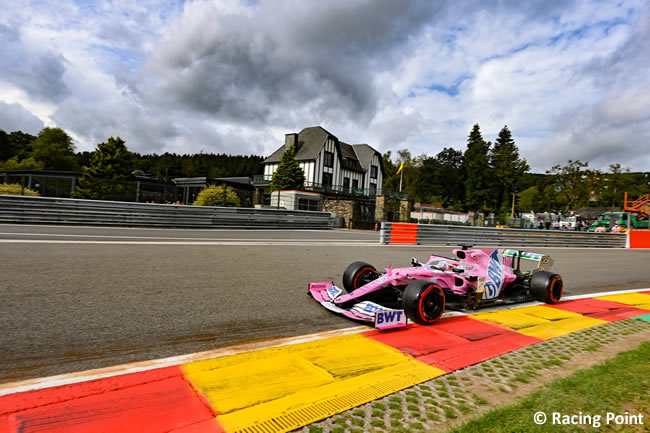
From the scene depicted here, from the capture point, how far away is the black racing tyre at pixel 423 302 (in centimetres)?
443

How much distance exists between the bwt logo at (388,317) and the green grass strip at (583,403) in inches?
64.8

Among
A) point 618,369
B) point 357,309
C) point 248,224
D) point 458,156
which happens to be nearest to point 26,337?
point 357,309

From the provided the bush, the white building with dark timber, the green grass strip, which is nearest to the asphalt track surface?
the green grass strip

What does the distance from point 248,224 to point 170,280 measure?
14928 millimetres

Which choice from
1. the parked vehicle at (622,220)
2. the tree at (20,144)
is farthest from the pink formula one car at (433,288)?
the tree at (20,144)

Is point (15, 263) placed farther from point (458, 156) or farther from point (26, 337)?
point (458, 156)

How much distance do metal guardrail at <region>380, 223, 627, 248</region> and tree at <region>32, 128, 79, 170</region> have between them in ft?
237

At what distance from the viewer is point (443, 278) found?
5254mm

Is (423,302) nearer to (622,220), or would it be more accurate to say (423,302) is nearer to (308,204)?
(308,204)

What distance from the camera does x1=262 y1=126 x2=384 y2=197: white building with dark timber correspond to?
43.7 meters

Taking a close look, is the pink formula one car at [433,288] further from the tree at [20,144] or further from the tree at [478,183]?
the tree at [20,144]

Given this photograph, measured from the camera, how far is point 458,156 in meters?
103

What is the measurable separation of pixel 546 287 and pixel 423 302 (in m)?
3.07

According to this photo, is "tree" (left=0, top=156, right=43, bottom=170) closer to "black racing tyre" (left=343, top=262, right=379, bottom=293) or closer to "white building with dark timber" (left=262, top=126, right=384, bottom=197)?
"white building with dark timber" (left=262, top=126, right=384, bottom=197)
